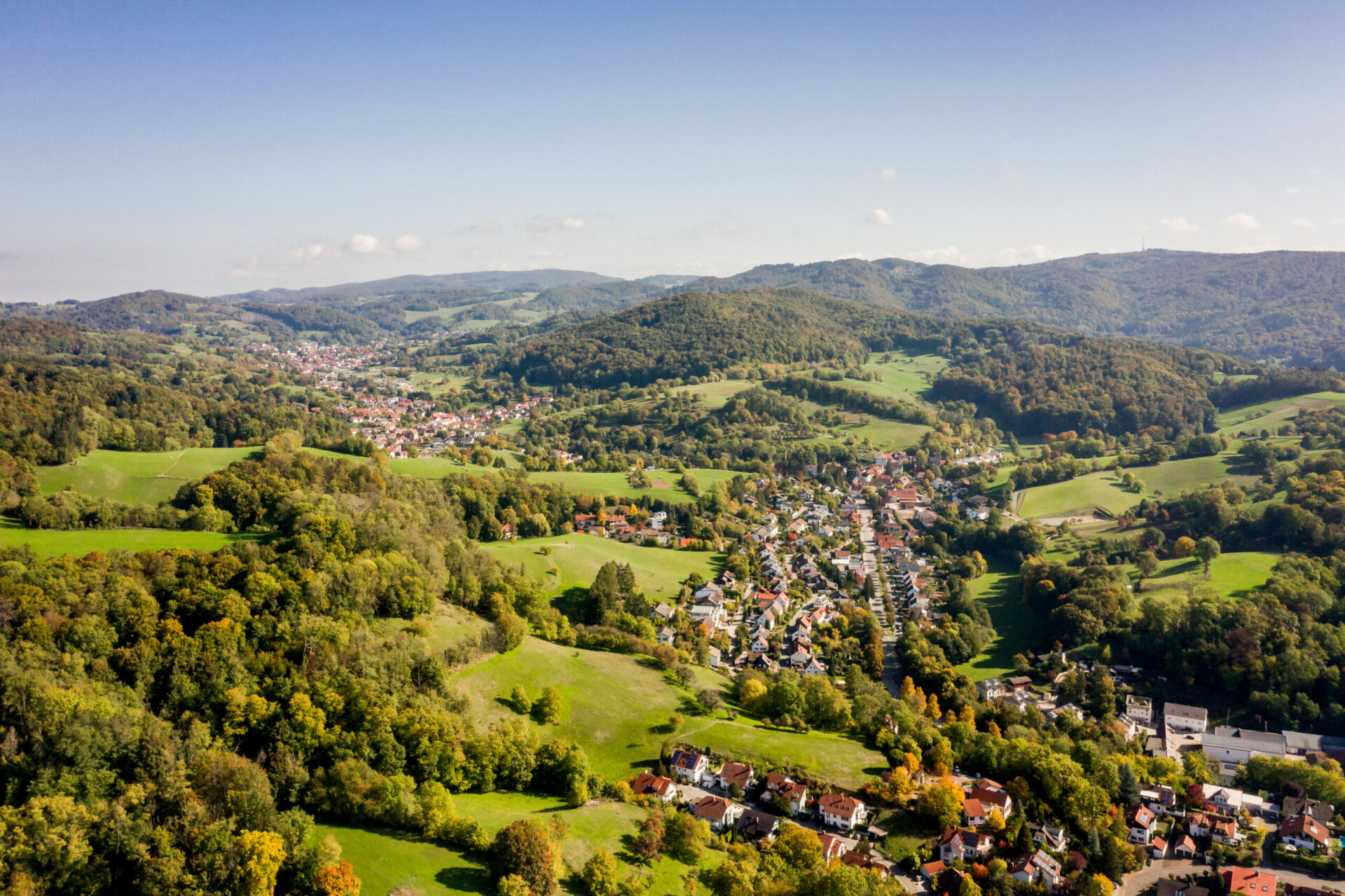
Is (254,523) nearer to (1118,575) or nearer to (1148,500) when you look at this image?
(1118,575)

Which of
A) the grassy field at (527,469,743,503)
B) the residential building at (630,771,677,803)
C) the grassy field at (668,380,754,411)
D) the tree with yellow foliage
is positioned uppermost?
the grassy field at (668,380,754,411)

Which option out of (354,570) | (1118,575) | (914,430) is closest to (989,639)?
(1118,575)

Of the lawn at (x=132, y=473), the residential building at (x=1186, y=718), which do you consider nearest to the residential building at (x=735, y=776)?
the residential building at (x=1186, y=718)

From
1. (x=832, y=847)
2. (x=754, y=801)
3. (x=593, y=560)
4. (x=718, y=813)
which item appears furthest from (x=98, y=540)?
(x=832, y=847)

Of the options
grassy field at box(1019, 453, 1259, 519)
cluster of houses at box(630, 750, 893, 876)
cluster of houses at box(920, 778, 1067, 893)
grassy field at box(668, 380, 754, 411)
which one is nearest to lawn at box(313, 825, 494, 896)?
cluster of houses at box(630, 750, 893, 876)

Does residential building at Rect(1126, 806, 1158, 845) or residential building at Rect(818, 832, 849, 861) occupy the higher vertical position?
residential building at Rect(818, 832, 849, 861)

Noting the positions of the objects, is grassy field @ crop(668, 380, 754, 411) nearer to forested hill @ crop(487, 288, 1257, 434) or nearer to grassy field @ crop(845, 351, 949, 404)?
forested hill @ crop(487, 288, 1257, 434)

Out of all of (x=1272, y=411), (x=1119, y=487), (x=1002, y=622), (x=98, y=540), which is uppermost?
(x=98, y=540)

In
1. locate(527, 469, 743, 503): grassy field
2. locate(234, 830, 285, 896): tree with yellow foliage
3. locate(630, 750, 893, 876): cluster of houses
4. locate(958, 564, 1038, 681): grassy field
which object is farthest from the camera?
locate(527, 469, 743, 503): grassy field

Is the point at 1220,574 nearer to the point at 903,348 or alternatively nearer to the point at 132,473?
the point at 132,473
